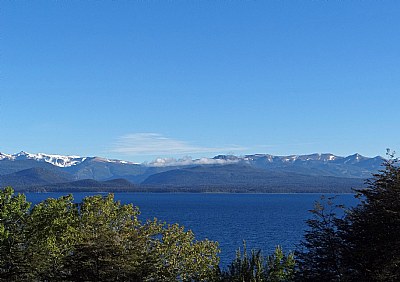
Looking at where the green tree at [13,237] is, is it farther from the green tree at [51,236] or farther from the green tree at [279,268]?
the green tree at [279,268]

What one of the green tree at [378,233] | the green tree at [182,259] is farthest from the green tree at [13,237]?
the green tree at [378,233]

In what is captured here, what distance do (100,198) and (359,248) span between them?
2013 centimetres

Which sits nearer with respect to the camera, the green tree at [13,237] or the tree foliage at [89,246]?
the tree foliage at [89,246]

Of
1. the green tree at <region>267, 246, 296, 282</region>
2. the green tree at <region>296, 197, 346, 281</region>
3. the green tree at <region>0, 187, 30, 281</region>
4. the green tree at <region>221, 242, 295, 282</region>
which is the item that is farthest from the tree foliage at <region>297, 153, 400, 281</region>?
the green tree at <region>0, 187, 30, 281</region>

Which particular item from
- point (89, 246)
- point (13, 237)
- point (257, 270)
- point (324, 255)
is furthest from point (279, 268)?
point (13, 237)

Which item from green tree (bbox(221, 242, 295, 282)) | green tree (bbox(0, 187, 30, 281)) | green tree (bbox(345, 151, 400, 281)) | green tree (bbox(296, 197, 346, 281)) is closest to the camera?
green tree (bbox(345, 151, 400, 281))

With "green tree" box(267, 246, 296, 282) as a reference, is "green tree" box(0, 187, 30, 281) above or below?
above

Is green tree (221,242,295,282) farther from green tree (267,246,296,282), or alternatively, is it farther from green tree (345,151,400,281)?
green tree (345,151,400,281)

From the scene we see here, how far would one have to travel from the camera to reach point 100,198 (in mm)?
43688

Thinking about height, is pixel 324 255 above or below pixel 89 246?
below

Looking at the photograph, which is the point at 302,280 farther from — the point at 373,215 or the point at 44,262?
the point at 44,262

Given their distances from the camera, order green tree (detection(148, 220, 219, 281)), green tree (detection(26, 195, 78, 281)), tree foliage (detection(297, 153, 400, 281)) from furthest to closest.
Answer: green tree (detection(148, 220, 219, 281)) < green tree (detection(26, 195, 78, 281)) < tree foliage (detection(297, 153, 400, 281))

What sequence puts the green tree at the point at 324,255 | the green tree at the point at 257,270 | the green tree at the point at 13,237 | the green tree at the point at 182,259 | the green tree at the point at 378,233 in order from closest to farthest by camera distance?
the green tree at the point at 378,233, the green tree at the point at 324,255, the green tree at the point at 257,270, the green tree at the point at 13,237, the green tree at the point at 182,259

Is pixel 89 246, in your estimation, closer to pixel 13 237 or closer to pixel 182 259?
pixel 182 259
